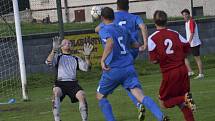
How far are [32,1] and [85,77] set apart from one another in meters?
5.96

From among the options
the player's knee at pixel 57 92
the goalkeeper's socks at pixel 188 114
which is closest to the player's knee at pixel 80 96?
the player's knee at pixel 57 92

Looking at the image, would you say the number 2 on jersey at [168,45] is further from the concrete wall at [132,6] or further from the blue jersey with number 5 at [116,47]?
the concrete wall at [132,6]

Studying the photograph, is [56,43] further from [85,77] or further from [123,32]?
[85,77]

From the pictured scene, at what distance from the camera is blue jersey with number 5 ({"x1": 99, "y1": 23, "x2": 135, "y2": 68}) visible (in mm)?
10070

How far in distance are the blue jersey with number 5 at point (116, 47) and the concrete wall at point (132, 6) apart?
49.6 feet

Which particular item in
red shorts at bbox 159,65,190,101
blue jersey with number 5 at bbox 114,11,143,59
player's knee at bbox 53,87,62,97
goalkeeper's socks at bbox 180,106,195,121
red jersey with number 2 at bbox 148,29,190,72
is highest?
blue jersey with number 5 at bbox 114,11,143,59

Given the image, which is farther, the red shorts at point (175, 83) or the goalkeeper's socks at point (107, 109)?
the goalkeeper's socks at point (107, 109)

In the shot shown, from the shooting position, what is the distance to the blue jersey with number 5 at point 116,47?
1007 cm

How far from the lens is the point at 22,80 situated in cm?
1616

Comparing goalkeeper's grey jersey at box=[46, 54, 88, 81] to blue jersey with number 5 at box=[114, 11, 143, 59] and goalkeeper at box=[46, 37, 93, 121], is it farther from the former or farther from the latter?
blue jersey with number 5 at box=[114, 11, 143, 59]

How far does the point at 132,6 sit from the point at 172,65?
25.9 metres

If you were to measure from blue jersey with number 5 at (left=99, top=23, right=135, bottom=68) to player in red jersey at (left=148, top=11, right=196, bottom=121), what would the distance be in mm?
605

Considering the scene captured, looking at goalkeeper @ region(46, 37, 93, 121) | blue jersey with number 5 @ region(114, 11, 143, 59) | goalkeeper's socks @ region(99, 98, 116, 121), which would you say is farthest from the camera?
blue jersey with number 5 @ region(114, 11, 143, 59)

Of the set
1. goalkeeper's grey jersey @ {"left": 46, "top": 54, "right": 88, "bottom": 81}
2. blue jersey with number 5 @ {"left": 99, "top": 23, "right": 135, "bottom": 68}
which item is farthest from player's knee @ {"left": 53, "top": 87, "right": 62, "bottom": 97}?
blue jersey with number 5 @ {"left": 99, "top": 23, "right": 135, "bottom": 68}
